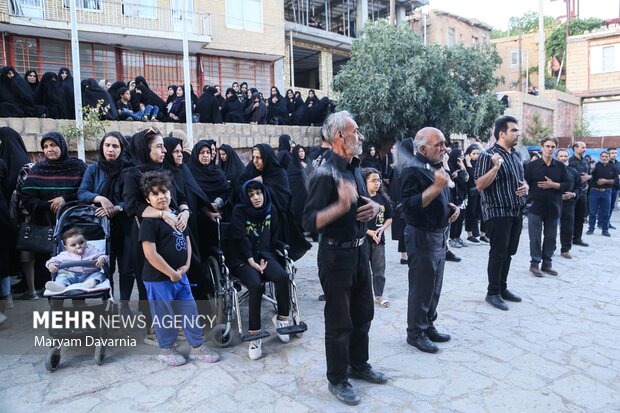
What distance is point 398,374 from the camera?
10.9 feet

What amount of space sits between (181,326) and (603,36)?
91.5 ft

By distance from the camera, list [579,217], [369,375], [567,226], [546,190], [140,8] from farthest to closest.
→ [140,8] < [579,217] < [567,226] < [546,190] < [369,375]

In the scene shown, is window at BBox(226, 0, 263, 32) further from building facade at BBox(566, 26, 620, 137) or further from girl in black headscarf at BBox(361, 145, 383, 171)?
building facade at BBox(566, 26, 620, 137)

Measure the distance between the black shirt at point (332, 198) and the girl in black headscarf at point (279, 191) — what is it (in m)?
1.57

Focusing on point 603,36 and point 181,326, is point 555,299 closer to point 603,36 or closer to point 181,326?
point 181,326

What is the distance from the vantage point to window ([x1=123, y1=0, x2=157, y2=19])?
1469 cm

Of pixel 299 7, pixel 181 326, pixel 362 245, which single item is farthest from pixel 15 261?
pixel 299 7

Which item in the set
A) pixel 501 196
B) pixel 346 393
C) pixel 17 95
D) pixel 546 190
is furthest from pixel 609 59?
pixel 346 393

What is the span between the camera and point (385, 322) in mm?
4391

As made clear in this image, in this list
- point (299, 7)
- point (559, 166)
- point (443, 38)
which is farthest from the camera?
point (443, 38)

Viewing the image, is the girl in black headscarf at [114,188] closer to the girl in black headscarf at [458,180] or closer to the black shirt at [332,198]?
the black shirt at [332,198]

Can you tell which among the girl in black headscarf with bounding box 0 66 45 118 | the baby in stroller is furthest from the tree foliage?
the baby in stroller

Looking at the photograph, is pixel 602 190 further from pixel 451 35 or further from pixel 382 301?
pixel 451 35

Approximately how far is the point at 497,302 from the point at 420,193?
6.48ft
